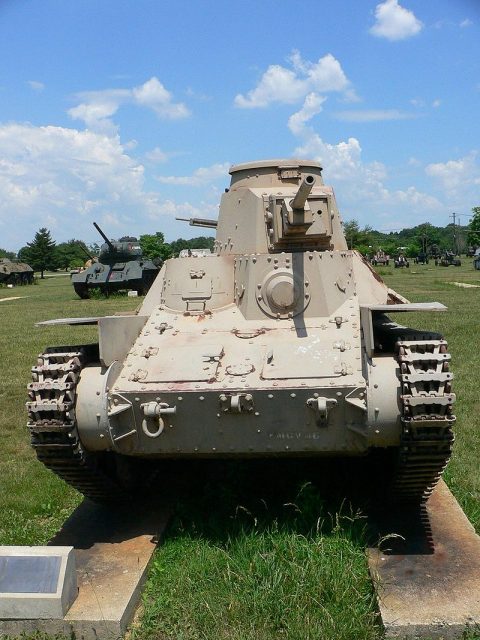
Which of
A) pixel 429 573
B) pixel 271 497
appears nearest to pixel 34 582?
pixel 271 497

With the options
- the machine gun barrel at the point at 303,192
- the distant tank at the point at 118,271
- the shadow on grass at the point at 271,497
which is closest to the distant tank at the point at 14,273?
the distant tank at the point at 118,271

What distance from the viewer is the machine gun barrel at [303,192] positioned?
6.03 m

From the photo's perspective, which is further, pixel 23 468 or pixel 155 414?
pixel 23 468

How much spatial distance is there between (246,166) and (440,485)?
378cm

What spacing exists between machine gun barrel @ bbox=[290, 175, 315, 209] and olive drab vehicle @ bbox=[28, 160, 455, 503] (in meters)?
0.02

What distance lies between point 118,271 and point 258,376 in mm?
24827

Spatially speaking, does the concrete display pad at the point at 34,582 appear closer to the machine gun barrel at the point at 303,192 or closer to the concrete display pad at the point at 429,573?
the concrete display pad at the point at 429,573

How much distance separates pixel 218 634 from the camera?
4582 millimetres

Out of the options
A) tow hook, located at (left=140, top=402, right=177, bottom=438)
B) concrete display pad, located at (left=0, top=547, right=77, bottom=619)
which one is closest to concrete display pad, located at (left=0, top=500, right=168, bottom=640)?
concrete display pad, located at (left=0, top=547, right=77, bottom=619)

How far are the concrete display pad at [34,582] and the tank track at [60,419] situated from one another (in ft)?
3.40

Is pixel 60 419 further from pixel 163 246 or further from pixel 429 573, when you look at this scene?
pixel 163 246

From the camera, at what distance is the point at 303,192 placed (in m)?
6.34

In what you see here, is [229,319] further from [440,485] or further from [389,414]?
[440,485]

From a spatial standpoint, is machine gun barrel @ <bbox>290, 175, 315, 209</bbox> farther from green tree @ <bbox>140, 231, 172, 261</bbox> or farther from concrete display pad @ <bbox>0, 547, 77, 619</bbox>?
green tree @ <bbox>140, 231, 172, 261</bbox>
